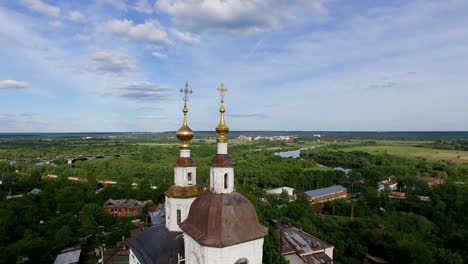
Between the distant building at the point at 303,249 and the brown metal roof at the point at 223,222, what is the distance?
39.9ft

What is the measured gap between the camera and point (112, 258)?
21156 millimetres

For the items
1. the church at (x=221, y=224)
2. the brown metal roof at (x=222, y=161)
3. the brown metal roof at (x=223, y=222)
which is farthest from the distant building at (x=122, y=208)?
the brown metal roof at (x=222, y=161)

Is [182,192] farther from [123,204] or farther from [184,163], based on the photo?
[123,204]

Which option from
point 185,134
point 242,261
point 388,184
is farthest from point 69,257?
point 388,184

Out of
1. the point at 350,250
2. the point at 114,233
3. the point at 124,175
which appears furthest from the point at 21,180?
the point at 350,250

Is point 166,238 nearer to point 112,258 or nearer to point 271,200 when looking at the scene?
point 112,258

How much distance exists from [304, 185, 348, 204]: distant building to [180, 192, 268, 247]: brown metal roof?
37.2 meters

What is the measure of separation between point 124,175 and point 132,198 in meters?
18.6

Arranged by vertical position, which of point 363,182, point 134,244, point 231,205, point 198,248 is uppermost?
point 231,205

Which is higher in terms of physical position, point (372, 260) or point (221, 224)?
point (221, 224)

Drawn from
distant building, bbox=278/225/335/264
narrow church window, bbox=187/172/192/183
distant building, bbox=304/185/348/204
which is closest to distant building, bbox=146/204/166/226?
distant building, bbox=278/225/335/264

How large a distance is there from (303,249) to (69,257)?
54.3 ft

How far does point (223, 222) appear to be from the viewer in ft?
31.8

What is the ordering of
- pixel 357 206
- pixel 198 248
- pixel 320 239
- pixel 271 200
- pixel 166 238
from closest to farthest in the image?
pixel 198 248 → pixel 166 238 → pixel 320 239 → pixel 357 206 → pixel 271 200
